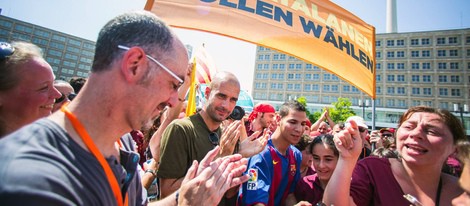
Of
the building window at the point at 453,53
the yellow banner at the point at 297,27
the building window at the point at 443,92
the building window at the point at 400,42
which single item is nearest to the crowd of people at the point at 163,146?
the yellow banner at the point at 297,27

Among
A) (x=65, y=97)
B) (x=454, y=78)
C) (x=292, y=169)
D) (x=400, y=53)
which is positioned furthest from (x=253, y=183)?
(x=400, y=53)

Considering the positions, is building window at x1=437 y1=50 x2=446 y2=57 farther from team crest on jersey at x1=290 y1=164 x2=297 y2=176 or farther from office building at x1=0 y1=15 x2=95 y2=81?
office building at x1=0 y1=15 x2=95 y2=81

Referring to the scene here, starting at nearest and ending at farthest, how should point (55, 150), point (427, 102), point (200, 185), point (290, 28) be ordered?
point (55, 150) < point (200, 185) < point (290, 28) < point (427, 102)

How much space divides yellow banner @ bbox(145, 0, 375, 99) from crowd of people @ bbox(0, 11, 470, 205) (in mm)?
1148

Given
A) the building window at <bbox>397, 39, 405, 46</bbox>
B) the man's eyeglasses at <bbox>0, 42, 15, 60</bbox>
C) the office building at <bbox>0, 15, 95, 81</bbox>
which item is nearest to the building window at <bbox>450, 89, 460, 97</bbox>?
the building window at <bbox>397, 39, 405, 46</bbox>

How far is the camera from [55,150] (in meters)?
0.82

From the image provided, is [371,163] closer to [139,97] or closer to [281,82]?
[139,97]

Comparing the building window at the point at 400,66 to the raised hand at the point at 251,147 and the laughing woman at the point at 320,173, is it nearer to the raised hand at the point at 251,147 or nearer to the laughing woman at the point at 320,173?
the laughing woman at the point at 320,173

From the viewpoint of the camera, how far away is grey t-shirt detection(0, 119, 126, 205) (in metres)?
0.69

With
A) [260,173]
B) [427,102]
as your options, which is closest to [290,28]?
[260,173]

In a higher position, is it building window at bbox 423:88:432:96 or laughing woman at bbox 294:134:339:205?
building window at bbox 423:88:432:96

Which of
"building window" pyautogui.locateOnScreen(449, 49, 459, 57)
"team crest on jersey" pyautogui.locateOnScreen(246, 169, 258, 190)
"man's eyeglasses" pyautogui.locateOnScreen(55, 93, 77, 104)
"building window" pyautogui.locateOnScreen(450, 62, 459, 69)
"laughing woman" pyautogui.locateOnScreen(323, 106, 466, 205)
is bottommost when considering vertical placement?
"team crest on jersey" pyautogui.locateOnScreen(246, 169, 258, 190)

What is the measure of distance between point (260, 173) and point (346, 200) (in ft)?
3.34

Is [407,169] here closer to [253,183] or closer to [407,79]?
[253,183]
